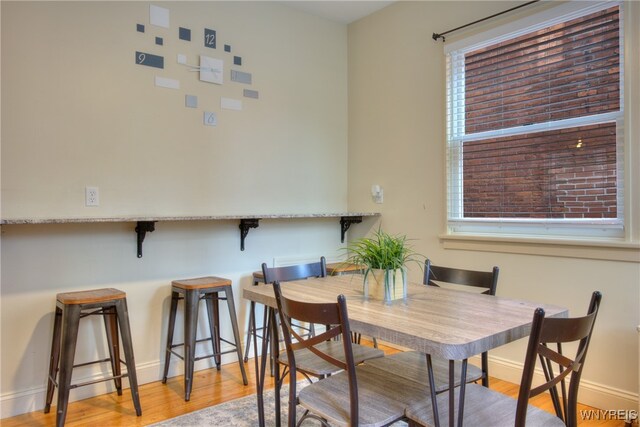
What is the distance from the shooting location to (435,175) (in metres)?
3.33

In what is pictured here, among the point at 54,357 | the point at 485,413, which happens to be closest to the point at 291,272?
the point at 485,413

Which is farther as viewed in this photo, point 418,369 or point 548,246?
point 548,246

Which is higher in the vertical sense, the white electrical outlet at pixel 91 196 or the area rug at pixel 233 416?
the white electrical outlet at pixel 91 196

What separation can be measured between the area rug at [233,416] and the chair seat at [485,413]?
0.87 metres

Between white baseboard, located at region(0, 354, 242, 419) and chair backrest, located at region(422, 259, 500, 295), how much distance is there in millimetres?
1578

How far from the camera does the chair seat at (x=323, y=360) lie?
1.97 m

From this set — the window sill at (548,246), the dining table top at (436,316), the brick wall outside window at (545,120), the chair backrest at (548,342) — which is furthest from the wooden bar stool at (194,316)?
the chair backrest at (548,342)

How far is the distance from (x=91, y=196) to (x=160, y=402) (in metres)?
1.31

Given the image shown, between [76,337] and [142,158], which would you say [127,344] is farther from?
[142,158]

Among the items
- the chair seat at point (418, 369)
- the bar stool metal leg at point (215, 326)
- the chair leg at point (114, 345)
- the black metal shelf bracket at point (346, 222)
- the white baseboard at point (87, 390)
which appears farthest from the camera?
the black metal shelf bracket at point (346, 222)

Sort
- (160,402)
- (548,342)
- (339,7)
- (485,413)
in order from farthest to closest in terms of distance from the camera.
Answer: (339,7) → (160,402) → (485,413) → (548,342)

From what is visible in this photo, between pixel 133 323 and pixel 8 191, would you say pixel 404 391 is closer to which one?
pixel 133 323

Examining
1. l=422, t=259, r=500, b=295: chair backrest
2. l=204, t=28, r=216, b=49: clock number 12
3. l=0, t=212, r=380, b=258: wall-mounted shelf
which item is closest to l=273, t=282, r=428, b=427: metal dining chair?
l=422, t=259, r=500, b=295: chair backrest

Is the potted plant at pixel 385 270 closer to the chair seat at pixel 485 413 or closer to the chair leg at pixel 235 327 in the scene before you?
the chair seat at pixel 485 413
